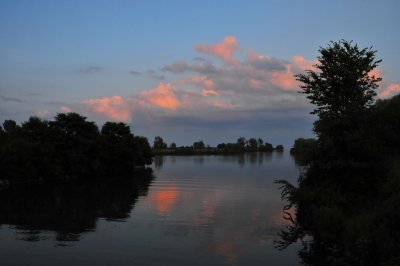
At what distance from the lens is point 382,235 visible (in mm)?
21609

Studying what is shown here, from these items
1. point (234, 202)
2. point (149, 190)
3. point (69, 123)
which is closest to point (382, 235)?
point (234, 202)

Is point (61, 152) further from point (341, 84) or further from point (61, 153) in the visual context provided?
point (341, 84)

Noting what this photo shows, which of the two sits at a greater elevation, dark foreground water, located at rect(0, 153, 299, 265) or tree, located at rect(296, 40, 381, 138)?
tree, located at rect(296, 40, 381, 138)

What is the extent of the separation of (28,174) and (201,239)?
176 ft

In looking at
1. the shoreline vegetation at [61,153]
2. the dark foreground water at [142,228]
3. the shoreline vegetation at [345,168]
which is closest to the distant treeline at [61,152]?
the shoreline vegetation at [61,153]

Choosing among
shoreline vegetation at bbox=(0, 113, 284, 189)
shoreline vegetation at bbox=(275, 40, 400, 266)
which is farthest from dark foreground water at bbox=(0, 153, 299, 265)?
shoreline vegetation at bbox=(0, 113, 284, 189)

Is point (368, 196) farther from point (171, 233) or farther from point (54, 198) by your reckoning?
point (54, 198)

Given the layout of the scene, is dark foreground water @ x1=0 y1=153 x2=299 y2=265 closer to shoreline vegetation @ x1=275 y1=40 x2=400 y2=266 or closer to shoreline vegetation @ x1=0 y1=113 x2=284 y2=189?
shoreline vegetation @ x1=275 y1=40 x2=400 y2=266

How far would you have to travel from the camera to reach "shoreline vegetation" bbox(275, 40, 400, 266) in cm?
2630

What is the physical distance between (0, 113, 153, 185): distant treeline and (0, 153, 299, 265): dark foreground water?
1252 centimetres

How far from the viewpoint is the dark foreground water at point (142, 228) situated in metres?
28.3

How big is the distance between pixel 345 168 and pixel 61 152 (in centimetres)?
6604

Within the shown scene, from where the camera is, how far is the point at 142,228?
125 feet

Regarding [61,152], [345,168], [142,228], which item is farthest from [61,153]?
[345,168]
